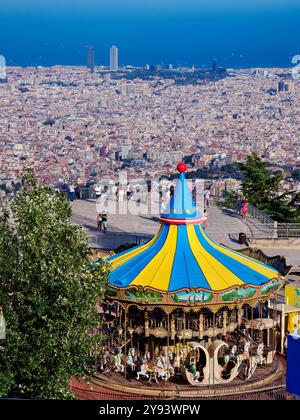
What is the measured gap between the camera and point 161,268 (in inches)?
428

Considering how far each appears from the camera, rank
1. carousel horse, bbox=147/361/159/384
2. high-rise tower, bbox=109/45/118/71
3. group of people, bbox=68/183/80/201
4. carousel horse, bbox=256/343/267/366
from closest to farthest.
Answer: carousel horse, bbox=147/361/159/384 < carousel horse, bbox=256/343/267/366 < group of people, bbox=68/183/80/201 < high-rise tower, bbox=109/45/118/71

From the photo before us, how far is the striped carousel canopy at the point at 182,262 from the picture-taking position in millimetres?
10641

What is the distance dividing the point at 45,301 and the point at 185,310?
217cm

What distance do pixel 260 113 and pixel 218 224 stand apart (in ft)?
230

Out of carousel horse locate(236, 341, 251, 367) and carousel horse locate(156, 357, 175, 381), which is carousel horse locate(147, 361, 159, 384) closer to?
carousel horse locate(156, 357, 175, 381)

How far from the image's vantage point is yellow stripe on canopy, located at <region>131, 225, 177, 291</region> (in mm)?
10609

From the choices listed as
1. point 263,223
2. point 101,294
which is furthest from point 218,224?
point 101,294

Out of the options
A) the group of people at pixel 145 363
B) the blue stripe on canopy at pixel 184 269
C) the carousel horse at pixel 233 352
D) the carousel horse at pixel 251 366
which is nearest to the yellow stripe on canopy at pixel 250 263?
the blue stripe on canopy at pixel 184 269

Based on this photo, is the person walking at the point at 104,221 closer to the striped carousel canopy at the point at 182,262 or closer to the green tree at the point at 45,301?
→ the striped carousel canopy at the point at 182,262

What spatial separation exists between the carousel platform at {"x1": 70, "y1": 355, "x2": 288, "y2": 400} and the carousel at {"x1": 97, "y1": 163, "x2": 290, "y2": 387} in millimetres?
77

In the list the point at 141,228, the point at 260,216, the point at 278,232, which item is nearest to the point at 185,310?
the point at 141,228

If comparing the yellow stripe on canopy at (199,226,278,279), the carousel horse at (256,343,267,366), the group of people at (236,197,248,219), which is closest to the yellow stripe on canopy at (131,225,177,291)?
the yellow stripe on canopy at (199,226,278,279)

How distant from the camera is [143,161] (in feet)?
185

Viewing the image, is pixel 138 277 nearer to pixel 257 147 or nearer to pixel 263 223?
pixel 263 223
